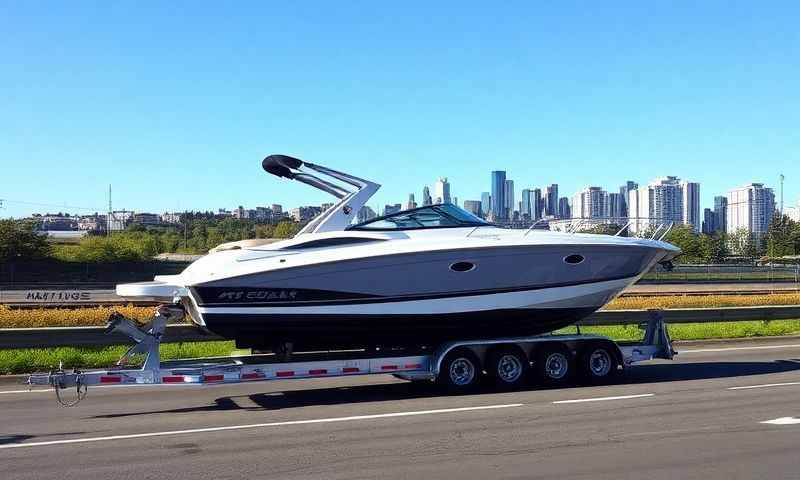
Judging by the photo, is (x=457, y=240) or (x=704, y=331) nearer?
(x=457, y=240)

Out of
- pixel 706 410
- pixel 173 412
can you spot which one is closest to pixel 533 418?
pixel 706 410

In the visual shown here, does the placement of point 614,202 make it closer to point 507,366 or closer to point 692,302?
point 692,302

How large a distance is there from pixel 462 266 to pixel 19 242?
58273mm

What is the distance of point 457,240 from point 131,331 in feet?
16.0

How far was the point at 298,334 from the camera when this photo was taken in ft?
37.0

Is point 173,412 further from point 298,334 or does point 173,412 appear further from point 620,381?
point 620,381

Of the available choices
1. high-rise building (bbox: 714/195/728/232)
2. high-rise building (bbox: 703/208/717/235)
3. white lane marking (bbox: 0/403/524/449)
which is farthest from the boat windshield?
high-rise building (bbox: 703/208/717/235)

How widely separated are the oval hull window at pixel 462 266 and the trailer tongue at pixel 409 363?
1092mm

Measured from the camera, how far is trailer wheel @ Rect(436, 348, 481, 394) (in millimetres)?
11422

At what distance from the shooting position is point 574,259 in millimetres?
12328

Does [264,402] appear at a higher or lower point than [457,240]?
lower

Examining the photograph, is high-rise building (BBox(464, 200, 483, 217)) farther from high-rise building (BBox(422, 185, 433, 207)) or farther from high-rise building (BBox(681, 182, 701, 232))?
high-rise building (BBox(681, 182, 701, 232))

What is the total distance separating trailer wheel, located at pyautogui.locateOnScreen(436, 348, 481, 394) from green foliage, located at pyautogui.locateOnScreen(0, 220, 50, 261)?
54.9 m

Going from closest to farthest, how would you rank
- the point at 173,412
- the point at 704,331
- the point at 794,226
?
1. the point at 173,412
2. the point at 704,331
3. the point at 794,226
